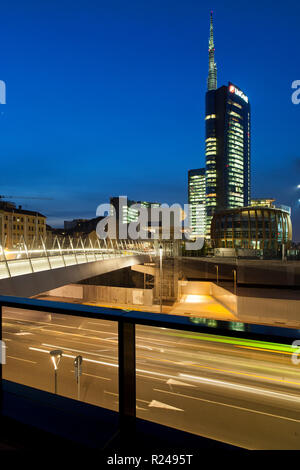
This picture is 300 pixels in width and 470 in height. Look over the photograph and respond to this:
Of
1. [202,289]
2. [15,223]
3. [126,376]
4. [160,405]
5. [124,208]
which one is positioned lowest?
[202,289]

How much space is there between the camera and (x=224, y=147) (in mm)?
138125

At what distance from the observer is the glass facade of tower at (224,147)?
138625mm

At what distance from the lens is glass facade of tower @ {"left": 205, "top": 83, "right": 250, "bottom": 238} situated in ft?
455

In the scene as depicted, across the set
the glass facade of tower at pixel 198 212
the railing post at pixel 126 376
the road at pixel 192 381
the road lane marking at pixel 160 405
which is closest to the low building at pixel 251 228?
the road at pixel 192 381

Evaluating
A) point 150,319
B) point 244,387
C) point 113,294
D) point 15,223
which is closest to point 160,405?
point 244,387

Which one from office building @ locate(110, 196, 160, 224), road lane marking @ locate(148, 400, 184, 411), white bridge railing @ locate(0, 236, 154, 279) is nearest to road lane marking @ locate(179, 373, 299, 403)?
road lane marking @ locate(148, 400, 184, 411)

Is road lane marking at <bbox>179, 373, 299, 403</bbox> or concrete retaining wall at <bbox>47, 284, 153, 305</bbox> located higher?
road lane marking at <bbox>179, 373, 299, 403</bbox>

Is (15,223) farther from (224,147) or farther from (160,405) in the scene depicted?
(224,147)

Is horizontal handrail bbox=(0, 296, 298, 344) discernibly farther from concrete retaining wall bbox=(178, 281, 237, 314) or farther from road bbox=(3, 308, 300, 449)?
concrete retaining wall bbox=(178, 281, 237, 314)

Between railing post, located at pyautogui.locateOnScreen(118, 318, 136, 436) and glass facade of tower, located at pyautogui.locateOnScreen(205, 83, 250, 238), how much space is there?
141119 mm

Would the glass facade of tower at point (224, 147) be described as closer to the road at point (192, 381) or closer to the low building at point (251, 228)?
the low building at point (251, 228)
